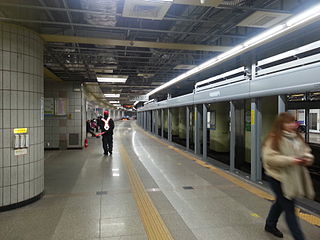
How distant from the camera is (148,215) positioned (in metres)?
3.27

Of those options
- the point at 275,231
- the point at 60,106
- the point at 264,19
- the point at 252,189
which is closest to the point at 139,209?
the point at 275,231

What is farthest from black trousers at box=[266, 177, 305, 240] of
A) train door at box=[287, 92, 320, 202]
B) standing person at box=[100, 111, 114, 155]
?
standing person at box=[100, 111, 114, 155]

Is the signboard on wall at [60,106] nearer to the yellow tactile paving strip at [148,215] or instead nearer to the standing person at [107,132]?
the standing person at [107,132]

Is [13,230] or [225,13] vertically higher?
[225,13]

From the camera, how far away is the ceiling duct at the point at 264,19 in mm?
3283

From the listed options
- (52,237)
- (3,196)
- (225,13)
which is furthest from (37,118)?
(225,13)

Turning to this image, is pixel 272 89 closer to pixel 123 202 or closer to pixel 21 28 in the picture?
pixel 123 202

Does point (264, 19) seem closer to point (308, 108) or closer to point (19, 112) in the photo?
point (19, 112)

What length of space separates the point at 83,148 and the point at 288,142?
28.4 ft

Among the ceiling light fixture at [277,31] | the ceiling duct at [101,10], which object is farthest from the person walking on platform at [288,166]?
the ceiling duct at [101,10]

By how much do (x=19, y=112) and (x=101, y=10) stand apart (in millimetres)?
1938

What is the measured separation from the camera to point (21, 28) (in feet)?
11.4

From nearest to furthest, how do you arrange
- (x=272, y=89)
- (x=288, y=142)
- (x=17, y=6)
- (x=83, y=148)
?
(x=288, y=142)
(x=17, y=6)
(x=272, y=89)
(x=83, y=148)

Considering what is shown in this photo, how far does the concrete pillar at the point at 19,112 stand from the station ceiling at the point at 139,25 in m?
0.31
